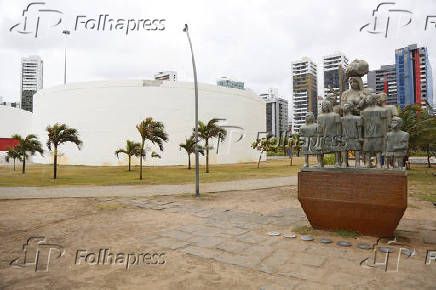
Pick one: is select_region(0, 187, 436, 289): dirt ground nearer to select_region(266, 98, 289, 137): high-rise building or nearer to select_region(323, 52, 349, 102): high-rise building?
select_region(266, 98, 289, 137): high-rise building

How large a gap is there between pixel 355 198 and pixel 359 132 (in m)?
1.32

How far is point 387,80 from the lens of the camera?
238 feet

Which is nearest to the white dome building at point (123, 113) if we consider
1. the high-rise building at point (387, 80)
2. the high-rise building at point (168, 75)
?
the high-rise building at point (168, 75)

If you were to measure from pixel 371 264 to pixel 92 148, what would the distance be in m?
31.1

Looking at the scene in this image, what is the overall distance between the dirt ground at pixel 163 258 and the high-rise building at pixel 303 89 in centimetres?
8162

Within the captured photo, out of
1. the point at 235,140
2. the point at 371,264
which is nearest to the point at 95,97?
the point at 235,140

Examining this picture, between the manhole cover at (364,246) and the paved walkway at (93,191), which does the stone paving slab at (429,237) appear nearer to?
the manhole cover at (364,246)

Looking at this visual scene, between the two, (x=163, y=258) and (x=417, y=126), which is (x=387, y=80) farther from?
(x=163, y=258)

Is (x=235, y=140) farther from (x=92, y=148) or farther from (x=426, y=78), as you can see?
(x=426, y=78)

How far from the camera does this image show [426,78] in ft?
202

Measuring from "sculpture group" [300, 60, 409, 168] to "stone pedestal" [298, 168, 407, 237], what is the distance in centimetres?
35

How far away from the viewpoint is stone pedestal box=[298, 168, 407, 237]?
16.0 feet

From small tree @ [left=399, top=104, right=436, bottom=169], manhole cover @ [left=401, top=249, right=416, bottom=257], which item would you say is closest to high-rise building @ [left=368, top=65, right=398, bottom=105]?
small tree @ [left=399, top=104, right=436, bottom=169]

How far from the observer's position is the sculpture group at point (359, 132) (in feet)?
17.3
